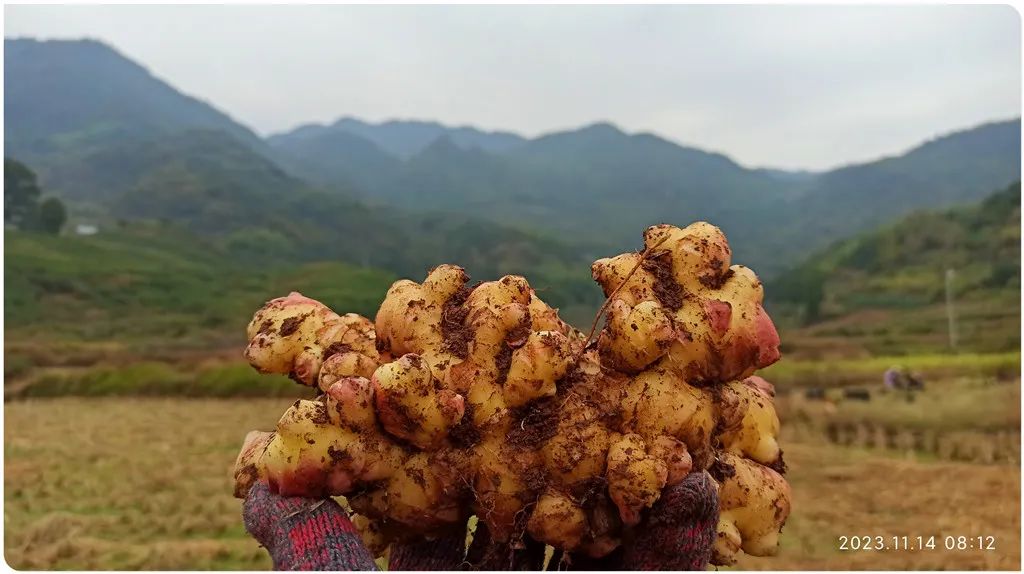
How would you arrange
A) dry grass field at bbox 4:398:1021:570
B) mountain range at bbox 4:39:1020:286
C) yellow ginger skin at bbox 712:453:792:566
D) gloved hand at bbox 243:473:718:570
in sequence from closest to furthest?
gloved hand at bbox 243:473:718:570
yellow ginger skin at bbox 712:453:792:566
dry grass field at bbox 4:398:1021:570
mountain range at bbox 4:39:1020:286

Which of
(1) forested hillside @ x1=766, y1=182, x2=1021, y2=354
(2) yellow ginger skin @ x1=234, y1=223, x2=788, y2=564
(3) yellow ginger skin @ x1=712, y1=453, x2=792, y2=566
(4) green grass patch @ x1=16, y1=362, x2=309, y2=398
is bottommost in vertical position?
(1) forested hillside @ x1=766, y1=182, x2=1021, y2=354

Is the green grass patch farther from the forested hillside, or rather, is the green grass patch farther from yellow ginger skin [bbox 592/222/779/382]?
the forested hillside

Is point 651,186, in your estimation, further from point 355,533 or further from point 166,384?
point 355,533

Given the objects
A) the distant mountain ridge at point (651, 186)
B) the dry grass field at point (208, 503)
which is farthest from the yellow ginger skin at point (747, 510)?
the distant mountain ridge at point (651, 186)

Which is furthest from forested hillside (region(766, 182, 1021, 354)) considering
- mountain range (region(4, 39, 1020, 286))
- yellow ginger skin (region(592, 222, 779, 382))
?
yellow ginger skin (region(592, 222, 779, 382))

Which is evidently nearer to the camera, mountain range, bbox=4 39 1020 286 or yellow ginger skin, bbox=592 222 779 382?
yellow ginger skin, bbox=592 222 779 382

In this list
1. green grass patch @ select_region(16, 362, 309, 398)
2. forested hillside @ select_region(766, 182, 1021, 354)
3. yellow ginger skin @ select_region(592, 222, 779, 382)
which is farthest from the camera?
forested hillside @ select_region(766, 182, 1021, 354)

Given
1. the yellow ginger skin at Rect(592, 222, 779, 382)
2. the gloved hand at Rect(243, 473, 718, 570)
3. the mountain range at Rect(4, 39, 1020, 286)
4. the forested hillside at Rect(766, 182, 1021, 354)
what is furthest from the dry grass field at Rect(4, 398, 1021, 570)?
the mountain range at Rect(4, 39, 1020, 286)
